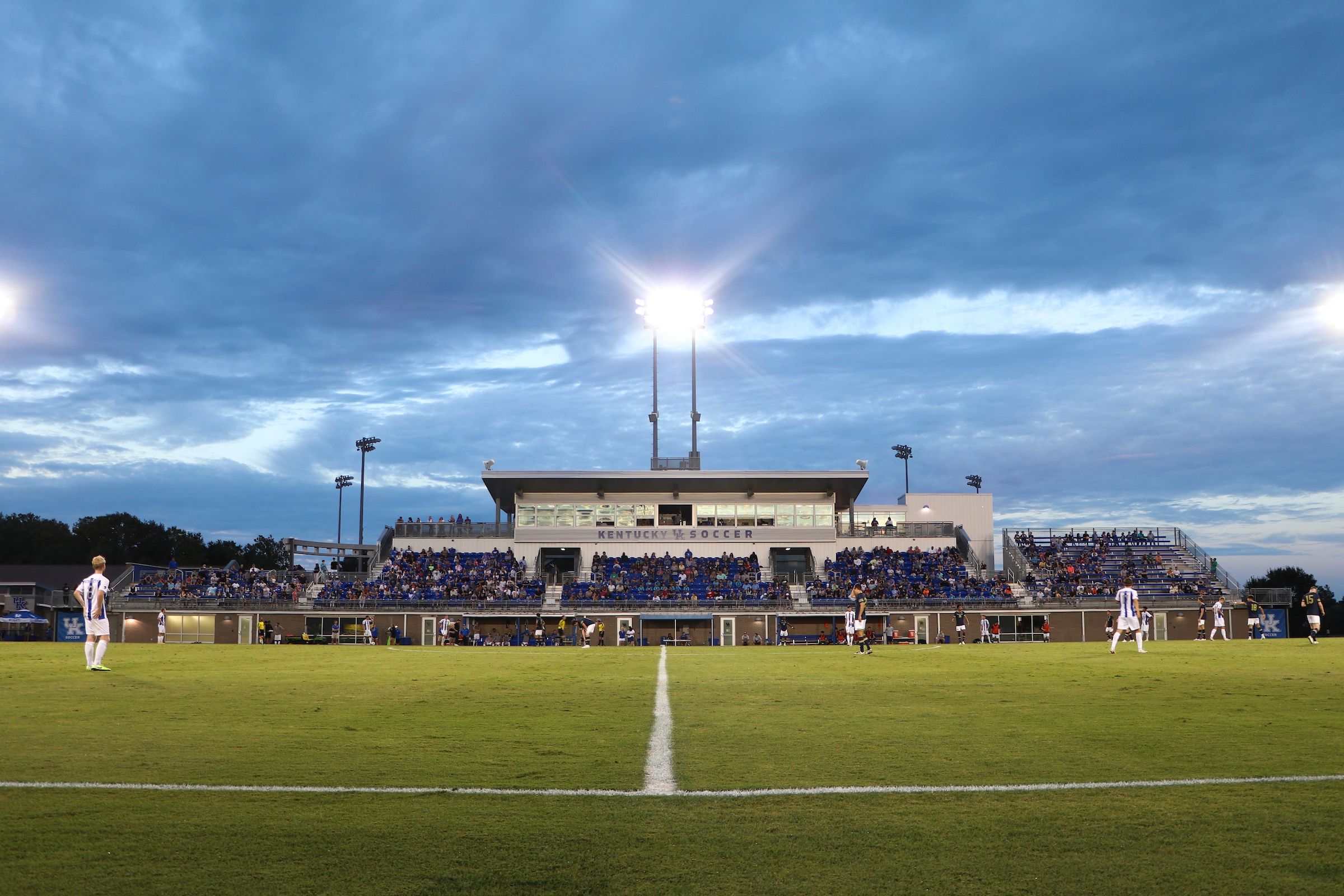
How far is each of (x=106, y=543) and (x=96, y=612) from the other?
4431 inches

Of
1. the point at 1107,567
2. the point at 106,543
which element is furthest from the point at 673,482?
the point at 106,543

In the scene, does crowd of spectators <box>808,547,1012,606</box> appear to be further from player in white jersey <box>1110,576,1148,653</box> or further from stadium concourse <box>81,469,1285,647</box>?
player in white jersey <box>1110,576,1148,653</box>

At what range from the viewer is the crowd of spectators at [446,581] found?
196 ft

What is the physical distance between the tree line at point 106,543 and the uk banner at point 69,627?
4832 cm

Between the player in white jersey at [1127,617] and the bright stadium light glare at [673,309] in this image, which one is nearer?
the player in white jersey at [1127,617]

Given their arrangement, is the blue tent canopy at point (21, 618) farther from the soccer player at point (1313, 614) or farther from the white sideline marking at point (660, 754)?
the soccer player at point (1313, 614)

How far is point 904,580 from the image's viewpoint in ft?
204

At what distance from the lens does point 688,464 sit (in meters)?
69.2

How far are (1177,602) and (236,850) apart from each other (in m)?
60.4

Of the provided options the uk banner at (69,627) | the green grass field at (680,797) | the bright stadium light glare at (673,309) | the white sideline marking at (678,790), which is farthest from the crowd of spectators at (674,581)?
the white sideline marking at (678,790)

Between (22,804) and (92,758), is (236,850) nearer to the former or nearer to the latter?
(22,804)

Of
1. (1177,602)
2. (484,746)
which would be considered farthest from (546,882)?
(1177,602)

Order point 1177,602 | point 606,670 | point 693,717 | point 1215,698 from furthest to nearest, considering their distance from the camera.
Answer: point 1177,602
point 606,670
point 1215,698
point 693,717

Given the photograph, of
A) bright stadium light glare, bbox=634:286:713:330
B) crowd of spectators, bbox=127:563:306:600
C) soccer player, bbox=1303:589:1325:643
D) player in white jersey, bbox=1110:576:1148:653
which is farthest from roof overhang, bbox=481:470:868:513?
player in white jersey, bbox=1110:576:1148:653
